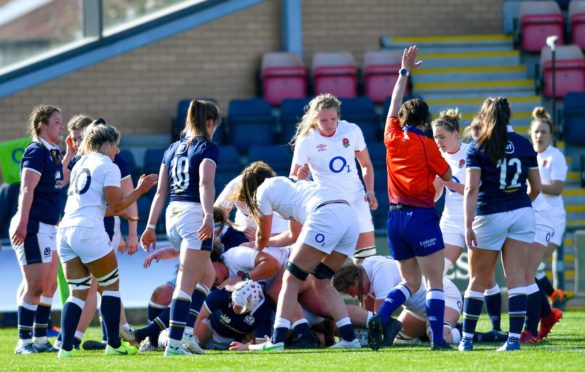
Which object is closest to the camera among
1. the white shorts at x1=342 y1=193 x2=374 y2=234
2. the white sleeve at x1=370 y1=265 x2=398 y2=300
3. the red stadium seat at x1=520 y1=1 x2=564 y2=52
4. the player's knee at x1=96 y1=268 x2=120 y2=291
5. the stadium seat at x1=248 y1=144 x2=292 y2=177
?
the player's knee at x1=96 y1=268 x2=120 y2=291

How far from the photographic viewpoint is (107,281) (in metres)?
8.79

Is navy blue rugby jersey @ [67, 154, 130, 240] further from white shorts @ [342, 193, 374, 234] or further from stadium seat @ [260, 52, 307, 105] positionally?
stadium seat @ [260, 52, 307, 105]

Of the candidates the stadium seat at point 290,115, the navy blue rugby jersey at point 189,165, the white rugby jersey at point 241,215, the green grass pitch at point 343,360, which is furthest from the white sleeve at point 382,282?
the stadium seat at point 290,115

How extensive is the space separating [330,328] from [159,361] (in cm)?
200

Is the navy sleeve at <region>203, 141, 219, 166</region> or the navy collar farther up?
the navy collar

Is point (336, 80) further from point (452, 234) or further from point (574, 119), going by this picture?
point (452, 234)

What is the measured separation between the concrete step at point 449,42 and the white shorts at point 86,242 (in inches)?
426

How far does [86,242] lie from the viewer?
8.67 m

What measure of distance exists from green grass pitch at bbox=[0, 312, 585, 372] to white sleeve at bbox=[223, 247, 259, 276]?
37.1 inches

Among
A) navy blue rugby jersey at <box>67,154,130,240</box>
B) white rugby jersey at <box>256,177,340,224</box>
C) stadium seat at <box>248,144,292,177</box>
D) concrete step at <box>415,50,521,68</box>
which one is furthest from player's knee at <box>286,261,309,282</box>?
concrete step at <box>415,50,521,68</box>

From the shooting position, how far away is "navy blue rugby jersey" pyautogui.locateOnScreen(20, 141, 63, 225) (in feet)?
31.6

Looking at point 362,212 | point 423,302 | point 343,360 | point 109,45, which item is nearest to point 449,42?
point 109,45

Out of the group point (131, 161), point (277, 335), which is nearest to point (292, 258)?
point (277, 335)

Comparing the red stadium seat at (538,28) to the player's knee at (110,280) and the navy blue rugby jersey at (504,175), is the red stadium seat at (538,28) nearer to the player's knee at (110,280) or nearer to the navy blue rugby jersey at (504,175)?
the navy blue rugby jersey at (504,175)
